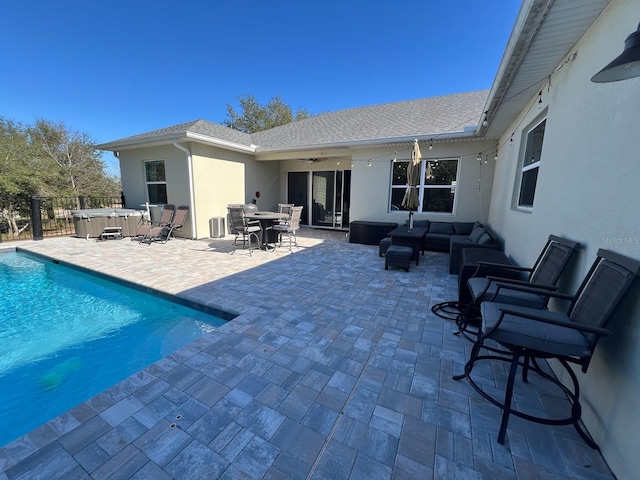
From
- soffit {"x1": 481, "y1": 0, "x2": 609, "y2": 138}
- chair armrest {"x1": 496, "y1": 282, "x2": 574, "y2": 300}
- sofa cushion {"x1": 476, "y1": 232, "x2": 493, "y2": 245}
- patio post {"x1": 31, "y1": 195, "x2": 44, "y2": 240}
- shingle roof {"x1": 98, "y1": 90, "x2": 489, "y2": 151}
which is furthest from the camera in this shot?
patio post {"x1": 31, "y1": 195, "x2": 44, "y2": 240}

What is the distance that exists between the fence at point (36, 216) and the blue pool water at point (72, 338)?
386cm

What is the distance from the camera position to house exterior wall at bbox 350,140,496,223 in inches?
281

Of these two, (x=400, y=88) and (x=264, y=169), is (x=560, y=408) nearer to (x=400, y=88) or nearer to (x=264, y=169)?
(x=264, y=169)

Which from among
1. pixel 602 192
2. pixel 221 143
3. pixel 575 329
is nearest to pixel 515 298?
pixel 575 329

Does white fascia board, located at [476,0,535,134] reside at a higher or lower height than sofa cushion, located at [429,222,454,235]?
higher

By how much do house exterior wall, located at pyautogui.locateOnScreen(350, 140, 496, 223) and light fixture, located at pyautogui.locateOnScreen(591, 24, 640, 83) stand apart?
21.4ft

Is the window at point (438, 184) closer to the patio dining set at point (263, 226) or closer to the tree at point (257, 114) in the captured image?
the patio dining set at point (263, 226)

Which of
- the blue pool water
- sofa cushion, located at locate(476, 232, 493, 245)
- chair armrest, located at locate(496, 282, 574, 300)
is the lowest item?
the blue pool water

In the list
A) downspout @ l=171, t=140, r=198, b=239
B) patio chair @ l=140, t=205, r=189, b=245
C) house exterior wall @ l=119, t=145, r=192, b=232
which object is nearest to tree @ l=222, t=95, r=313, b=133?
house exterior wall @ l=119, t=145, r=192, b=232

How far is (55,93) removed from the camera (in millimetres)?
12680

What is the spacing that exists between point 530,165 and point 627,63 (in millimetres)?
Answer: 3567

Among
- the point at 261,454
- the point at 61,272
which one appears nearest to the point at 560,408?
the point at 261,454

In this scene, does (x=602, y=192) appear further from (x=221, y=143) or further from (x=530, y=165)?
(x=221, y=143)

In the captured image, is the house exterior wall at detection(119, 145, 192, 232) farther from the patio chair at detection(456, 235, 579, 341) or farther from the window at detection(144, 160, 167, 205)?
the patio chair at detection(456, 235, 579, 341)
